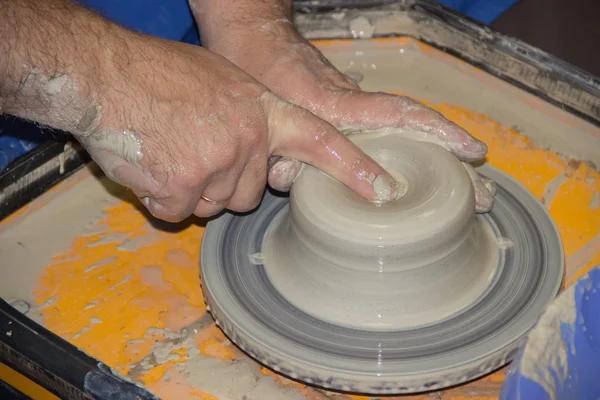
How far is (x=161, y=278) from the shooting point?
1738 mm

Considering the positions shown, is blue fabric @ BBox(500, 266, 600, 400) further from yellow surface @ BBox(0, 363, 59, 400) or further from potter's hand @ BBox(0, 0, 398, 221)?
yellow surface @ BBox(0, 363, 59, 400)

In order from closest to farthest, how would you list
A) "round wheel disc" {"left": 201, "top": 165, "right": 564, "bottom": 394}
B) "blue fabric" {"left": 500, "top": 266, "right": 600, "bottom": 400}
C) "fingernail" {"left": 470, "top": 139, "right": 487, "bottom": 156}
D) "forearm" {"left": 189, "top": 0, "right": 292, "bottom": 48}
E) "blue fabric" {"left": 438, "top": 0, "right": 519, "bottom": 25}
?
"blue fabric" {"left": 500, "top": 266, "right": 600, "bottom": 400}
"round wheel disc" {"left": 201, "top": 165, "right": 564, "bottom": 394}
"fingernail" {"left": 470, "top": 139, "right": 487, "bottom": 156}
"forearm" {"left": 189, "top": 0, "right": 292, "bottom": 48}
"blue fabric" {"left": 438, "top": 0, "right": 519, "bottom": 25}

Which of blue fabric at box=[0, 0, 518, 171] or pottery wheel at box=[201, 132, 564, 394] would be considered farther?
blue fabric at box=[0, 0, 518, 171]

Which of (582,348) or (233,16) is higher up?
(233,16)

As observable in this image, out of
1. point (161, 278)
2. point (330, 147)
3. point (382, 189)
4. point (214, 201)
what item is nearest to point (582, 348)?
point (382, 189)

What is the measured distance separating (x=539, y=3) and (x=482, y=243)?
2057 mm

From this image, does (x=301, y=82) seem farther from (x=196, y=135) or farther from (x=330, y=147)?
(x=196, y=135)

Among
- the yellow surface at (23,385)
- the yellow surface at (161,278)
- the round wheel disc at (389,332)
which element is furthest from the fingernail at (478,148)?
the yellow surface at (23,385)

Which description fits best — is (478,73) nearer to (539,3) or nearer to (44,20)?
(44,20)

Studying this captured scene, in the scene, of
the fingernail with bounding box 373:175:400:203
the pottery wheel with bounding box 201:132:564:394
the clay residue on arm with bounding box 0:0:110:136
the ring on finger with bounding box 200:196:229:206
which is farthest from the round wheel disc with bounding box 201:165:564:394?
the clay residue on arm with bounding box 0:0:110:136

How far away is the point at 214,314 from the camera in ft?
5.04

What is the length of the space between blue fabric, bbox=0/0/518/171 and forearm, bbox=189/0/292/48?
264mm

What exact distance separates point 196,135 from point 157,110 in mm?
82

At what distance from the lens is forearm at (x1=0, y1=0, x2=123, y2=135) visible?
1.38 m
